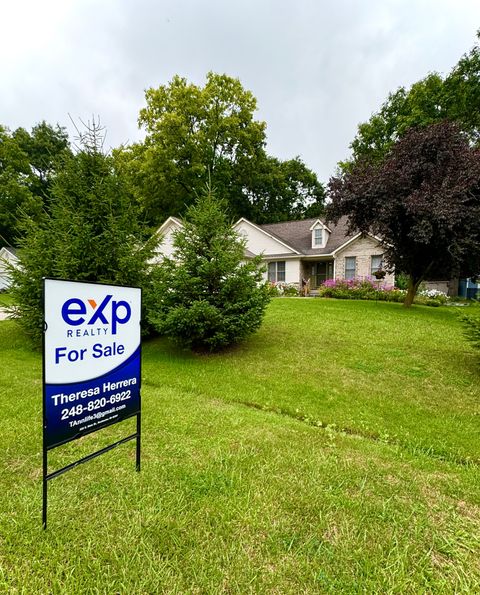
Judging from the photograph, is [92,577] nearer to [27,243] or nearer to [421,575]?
[421,575]

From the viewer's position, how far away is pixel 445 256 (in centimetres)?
1160

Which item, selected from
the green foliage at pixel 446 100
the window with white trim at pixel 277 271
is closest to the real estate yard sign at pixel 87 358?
the window with white trim at pixel 277 271

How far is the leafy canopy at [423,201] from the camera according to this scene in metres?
10.3

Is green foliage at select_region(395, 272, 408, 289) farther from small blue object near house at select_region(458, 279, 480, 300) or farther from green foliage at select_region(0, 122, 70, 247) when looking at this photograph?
green foliage at select_region(0, 122, 70, 247)

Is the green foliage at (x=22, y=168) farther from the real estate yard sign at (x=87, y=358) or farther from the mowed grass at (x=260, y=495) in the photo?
the real estate yard sign at (x=87, y=358)

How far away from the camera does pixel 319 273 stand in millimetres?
22438

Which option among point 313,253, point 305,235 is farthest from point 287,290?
point 305,235

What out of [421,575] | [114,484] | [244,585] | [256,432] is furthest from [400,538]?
[114,484]

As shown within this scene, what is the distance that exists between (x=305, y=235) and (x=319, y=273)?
3259mm

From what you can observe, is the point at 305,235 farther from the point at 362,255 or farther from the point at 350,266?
the point at 362,255

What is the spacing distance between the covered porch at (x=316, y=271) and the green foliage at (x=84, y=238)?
1540cm

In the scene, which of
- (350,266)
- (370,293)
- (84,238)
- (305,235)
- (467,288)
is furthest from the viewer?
(305,235)

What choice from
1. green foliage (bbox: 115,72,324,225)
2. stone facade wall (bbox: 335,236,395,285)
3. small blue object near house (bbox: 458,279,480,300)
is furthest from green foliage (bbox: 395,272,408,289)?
green foliage (bbox: 115,72,324,225)

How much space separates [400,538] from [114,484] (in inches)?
85.6
